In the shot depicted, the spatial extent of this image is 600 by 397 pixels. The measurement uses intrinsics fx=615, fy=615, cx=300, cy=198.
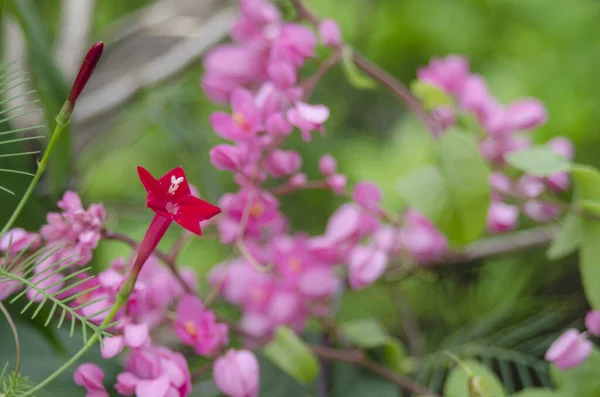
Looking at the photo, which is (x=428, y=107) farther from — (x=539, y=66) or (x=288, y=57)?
(x=539, y=66)

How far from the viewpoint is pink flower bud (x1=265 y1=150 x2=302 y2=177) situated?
34cm

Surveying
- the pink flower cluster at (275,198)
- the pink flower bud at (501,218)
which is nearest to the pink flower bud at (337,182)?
the pink flower cluster at (275,198)

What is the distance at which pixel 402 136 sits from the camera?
73cm

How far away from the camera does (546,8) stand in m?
0.81

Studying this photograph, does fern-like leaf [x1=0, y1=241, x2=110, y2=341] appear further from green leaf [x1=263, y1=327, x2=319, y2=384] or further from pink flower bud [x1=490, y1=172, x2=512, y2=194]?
pink flower bud [x1=490, y1=172, x2=512, y2=194]

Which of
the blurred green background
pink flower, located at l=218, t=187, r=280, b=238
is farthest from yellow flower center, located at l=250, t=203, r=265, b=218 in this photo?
the blurred green background

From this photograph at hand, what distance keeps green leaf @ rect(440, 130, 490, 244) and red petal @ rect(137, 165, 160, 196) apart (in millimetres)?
187

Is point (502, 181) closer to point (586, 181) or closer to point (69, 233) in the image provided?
point (586, 181)

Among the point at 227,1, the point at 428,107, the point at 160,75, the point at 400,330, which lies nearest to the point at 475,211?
the point at 428,107

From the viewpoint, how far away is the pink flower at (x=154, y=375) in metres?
0.26

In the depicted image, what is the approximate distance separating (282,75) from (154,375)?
6.8 inches

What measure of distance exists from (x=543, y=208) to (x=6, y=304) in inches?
13.7

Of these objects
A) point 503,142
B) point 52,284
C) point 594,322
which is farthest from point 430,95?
point 52,284

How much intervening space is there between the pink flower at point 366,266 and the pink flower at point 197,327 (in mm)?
106
